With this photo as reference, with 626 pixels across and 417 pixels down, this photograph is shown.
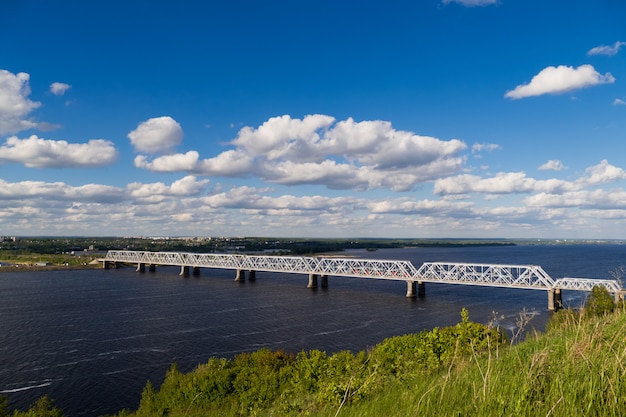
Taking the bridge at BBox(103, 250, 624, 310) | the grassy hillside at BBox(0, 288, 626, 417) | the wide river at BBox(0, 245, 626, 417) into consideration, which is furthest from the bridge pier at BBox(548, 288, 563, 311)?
the grassy hillside at BBox(0, 288, 626, 417)

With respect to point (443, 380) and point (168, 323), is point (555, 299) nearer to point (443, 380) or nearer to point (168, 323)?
point (168, 323)

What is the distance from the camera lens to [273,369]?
38000 mm

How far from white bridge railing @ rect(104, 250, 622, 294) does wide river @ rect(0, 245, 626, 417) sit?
178 inches

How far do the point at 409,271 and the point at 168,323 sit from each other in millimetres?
64844

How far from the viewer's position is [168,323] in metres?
70.6

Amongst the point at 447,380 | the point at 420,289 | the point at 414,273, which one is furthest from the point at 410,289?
the point at 447,380

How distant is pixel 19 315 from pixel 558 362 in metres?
90.5

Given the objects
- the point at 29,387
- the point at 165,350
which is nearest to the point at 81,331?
the point at 165,350

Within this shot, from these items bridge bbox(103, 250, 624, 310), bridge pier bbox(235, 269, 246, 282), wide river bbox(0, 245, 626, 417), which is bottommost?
wide river bbox(0, 245, 626, 417)

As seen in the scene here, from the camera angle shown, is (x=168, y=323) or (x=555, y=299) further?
(x=555, y=299)

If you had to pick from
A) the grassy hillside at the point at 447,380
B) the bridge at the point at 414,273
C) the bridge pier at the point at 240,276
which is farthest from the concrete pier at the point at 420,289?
the bridge pier at the point at 240,276

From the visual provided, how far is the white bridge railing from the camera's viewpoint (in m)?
84.9

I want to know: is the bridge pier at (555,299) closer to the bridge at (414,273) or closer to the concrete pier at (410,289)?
the bridge at (414,273)

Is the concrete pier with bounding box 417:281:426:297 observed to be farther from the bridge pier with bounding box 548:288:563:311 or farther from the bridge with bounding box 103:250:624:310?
the bridge pier with bounding box 548:288:563:311
